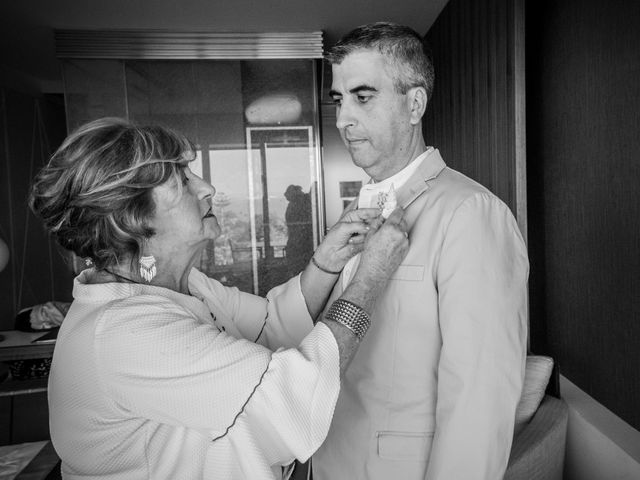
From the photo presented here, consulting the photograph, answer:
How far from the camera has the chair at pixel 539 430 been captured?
150cm

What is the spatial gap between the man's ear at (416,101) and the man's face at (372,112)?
12mm

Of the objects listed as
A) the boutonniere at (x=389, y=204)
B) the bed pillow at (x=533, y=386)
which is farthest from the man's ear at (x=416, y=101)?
the bed pillow at (x=533, y=386)

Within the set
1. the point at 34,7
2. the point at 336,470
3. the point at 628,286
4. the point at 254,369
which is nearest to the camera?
the point at 254,369

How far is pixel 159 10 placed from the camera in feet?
13.5

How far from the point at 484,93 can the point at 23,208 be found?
5688 millimetres

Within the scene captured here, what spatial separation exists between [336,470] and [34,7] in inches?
174

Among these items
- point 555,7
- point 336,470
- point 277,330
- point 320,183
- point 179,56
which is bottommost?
point 336,470

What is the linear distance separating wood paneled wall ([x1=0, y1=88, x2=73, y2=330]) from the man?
5.15 m

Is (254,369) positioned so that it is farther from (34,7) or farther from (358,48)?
(34,7)

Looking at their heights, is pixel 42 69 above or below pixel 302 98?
above

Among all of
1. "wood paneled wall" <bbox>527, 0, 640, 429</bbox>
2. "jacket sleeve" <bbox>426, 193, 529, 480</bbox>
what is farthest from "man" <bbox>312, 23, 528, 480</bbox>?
"wood paneled wall" <bbox>527, 0, 640, 429</bbox>

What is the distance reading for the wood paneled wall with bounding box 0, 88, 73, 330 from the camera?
18.4ft

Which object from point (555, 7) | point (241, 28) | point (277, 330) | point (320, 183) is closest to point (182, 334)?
point (277, 330)

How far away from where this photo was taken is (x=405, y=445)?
1.23 metres
